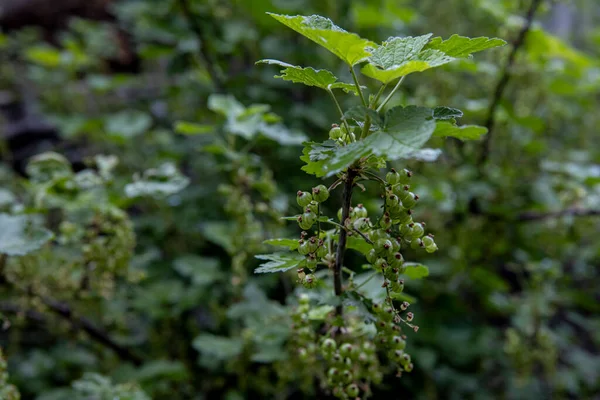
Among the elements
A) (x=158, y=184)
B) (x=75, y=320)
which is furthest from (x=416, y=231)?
(x=75, y=320)

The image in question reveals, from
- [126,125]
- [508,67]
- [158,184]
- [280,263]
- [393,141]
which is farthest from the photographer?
[126,125]

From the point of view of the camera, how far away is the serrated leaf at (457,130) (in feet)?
1.98

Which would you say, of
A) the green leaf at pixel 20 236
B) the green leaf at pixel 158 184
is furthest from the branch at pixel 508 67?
the green leaf at pixel 20 236

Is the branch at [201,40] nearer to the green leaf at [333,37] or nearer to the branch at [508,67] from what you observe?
the branch at [508,67]

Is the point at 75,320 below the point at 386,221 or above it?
below

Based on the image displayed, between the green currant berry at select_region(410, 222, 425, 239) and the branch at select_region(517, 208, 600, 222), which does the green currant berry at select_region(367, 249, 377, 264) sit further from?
the branch at select_region(517, 208, 600, 222)

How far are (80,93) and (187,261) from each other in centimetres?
183

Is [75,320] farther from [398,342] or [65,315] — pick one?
[398,342]

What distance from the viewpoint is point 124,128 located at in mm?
2240

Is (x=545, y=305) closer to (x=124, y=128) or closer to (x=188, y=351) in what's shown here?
(x=188, y=351)

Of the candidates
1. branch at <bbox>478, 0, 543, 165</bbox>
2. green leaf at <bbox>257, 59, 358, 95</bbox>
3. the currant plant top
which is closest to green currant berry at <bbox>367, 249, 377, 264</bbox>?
the currant plant top

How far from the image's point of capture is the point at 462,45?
0.60 meters

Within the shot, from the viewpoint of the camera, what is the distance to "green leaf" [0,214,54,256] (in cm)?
99

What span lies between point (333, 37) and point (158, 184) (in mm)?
821
